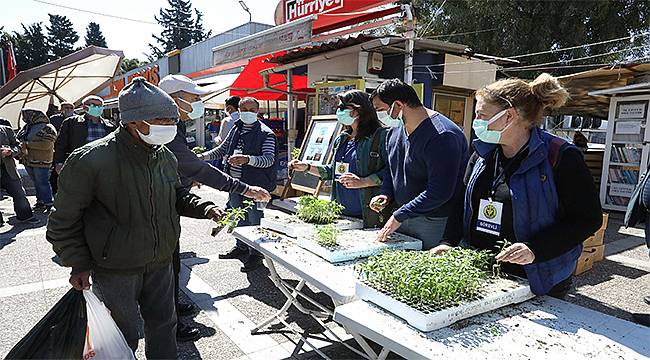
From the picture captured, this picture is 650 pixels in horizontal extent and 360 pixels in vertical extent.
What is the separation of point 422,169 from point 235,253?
3.13 meters

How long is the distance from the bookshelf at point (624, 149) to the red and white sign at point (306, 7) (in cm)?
588

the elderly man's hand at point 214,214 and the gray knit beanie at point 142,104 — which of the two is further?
the elderly man's hand at point 214,214

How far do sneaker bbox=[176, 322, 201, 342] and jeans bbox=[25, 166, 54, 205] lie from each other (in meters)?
5.70

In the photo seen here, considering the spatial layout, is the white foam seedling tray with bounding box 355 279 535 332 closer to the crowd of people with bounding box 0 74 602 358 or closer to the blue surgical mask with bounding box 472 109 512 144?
the crowd of people with bounding box 0 74 602 358

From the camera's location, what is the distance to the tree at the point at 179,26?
56.0m

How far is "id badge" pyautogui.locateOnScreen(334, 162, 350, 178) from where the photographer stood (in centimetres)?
336

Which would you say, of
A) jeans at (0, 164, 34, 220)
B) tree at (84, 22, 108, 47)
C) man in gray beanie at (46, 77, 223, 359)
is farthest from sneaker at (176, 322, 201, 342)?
tree at (84, 22, 108, 47)

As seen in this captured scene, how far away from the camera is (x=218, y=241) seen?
5578 millimetres

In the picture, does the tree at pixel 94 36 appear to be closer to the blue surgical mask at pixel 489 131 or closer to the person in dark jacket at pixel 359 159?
the person in dark jacket at pixel 359 159

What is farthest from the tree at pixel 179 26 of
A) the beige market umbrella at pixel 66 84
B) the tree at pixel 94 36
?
the beige market umbrella at pixel 66 84

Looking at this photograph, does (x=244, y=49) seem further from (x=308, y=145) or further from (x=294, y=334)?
(x=294, y=334)

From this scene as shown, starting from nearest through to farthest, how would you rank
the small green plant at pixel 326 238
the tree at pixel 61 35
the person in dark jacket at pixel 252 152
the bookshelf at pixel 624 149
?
1. the small green plant at pixel 326 238
2. the person in dark jacket at pixel 252 152
3. the bookshelf at pixel 624 149
4. the tree at pixel 61 35

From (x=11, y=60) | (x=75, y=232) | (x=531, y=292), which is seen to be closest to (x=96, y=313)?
(x=75, y=232)

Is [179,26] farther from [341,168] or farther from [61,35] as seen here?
[341,168]
